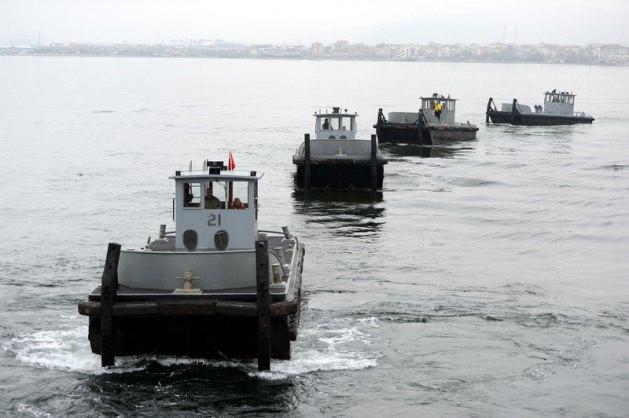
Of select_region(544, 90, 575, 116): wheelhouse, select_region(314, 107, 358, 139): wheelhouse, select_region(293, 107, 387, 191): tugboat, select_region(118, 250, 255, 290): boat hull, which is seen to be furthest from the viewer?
select_region(544, 90, 575, 116): wheelhouse

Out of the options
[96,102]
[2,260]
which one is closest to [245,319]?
[2,260]

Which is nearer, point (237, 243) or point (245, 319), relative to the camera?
point (245, 319)

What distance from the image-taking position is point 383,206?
130ft

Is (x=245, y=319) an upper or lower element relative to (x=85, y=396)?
upper

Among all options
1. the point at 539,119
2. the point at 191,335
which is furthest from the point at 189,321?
the point at 539,119

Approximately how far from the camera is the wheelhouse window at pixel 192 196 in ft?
65.7

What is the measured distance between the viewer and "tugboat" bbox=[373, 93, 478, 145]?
62.4 m

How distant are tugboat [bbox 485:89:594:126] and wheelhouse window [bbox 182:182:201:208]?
209ft

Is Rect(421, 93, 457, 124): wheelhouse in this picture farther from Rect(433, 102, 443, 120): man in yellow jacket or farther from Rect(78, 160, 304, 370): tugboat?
Rect(78, 160, 304, 370): tugboat

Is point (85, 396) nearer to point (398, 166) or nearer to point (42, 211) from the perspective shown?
A: point (42, 211)

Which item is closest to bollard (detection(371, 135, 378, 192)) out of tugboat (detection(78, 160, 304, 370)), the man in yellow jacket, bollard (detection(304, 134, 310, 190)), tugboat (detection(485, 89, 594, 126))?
bollard (detection(304, 134, 310, 190))

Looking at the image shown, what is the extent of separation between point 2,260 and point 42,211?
9512 mm

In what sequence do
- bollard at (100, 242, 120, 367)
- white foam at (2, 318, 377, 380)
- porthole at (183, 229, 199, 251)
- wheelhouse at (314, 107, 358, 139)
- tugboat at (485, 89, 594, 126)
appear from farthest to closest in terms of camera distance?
1. tugboat at (485, 89, 594, 126)
2. wheelhouse at (314, 107, 358, 139)
3. porthole at (183, 229, 199, 251)
4. white foam at (2, 318, 377, 380)
5. bollard at (100, 242, 120, 367)

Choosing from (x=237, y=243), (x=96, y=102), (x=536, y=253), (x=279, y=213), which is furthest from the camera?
(x=96, y=102)
